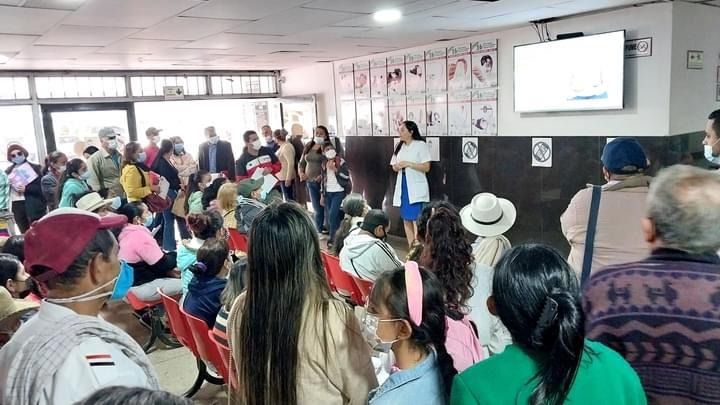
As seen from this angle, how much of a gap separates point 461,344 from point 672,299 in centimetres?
69

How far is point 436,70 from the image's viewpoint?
19.3 ft

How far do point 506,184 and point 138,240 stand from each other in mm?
3549

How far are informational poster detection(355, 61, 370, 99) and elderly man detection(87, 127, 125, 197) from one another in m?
3.15

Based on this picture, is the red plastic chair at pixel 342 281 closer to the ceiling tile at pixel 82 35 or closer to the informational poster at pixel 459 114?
the ceiling tile at pixel 82 35

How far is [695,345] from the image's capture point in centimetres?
114

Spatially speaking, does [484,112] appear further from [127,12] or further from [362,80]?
[127,12]

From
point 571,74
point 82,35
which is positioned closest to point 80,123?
point 82,35

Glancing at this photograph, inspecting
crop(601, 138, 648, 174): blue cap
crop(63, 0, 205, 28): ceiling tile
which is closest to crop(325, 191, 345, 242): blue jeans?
crop(63, 0, 205, 28): ceiling tile

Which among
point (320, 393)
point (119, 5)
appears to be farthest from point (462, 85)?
point (320, 393)

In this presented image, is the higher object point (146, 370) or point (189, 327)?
point (146, 370)

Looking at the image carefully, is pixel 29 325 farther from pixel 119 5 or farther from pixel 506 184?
pixel 506 184

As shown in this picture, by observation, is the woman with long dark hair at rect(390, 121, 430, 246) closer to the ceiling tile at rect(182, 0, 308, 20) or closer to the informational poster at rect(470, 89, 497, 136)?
the informational poster at rect(470, 89, 497, 136)

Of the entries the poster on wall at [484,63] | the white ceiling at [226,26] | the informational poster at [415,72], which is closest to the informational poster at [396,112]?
the informational poster at [415,72]

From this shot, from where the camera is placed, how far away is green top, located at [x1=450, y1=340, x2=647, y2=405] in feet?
3.33
